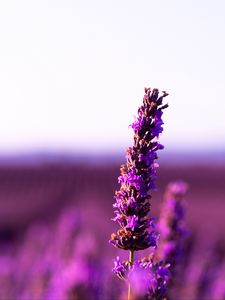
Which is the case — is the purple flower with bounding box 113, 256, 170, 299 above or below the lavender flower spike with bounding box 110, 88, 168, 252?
below

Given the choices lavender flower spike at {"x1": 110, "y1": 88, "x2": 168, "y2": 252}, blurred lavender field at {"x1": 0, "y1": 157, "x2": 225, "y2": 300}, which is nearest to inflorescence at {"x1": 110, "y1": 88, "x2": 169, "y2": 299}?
lavender flower spike at {"x1": 110, "y1": 88, "x2": 168, "y2": 252}

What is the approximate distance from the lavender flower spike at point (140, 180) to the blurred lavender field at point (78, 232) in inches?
9.0

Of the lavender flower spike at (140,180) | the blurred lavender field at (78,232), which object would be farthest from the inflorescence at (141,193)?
the blurred lavender field at (78,232)

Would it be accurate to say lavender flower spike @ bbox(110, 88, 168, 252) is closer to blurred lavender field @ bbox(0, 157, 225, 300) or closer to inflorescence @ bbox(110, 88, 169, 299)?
inflorescence @ bbox(110, 88, 169, 299)

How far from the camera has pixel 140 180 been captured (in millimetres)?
3924

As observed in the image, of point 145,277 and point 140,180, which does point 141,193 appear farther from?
point 145,277

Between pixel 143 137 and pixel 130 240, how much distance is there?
60 cm

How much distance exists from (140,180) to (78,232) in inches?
204

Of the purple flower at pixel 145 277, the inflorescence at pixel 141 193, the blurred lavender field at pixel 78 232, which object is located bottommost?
the blurred lavender field at pixel 78 232

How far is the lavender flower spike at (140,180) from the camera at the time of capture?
13.0 ft

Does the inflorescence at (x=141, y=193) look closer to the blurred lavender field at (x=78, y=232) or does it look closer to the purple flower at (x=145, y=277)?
the purple flower at (x=145, y=277)

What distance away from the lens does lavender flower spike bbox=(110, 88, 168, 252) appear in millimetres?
3971

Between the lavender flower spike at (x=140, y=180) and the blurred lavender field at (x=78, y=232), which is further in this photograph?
the blurred lavender field at (x=78, y=232)

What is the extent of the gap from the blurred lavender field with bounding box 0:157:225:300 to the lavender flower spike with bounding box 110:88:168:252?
229 millimetres
